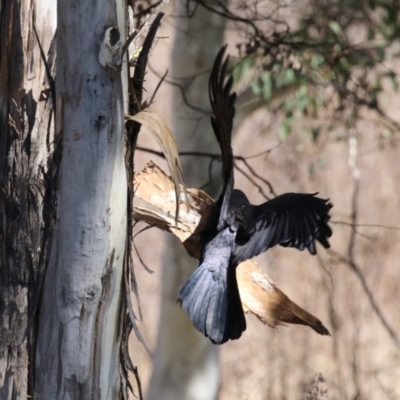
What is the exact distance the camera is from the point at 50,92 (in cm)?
238

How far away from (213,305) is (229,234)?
11.9 inches

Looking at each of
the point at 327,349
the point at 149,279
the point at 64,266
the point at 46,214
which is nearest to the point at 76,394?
the point at 64,266

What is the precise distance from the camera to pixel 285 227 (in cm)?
297

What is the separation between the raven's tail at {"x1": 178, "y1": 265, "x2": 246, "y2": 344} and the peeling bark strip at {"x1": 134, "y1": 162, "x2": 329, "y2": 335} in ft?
0.56

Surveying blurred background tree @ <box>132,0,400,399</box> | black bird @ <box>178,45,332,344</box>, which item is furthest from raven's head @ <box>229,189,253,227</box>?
blurred background tree @ <box>132,0,400,399</box>

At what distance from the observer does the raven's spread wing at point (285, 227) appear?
2930 mm

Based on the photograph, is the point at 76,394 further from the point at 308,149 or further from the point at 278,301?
the point at 308,149

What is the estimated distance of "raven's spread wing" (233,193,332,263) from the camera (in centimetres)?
293

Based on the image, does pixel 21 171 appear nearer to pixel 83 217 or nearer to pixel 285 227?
pixel 83 217

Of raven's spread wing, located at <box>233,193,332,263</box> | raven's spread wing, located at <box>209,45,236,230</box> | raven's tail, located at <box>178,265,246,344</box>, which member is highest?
raven's spread wing, located at <box>209,45,236,230</box>

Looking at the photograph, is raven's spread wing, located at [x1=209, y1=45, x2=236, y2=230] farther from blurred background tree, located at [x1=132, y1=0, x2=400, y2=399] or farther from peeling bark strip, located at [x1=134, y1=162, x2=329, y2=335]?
blurred background tree, located at [x1=132, y1=0, x2=400, y2=399]

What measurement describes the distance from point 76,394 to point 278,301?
3.29 ft

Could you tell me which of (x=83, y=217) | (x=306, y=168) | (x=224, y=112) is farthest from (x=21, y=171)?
(x=306, y=168)

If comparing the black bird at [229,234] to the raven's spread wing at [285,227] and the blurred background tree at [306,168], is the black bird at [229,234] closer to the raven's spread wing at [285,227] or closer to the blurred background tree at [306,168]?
the raven's spread wing at [285,227]
